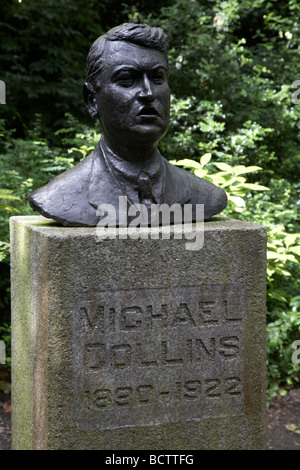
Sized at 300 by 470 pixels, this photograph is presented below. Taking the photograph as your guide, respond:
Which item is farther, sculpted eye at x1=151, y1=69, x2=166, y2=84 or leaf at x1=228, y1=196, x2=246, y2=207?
leaf at x1=228, y1=196, x2=246, y2=207

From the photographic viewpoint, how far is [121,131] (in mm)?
3135

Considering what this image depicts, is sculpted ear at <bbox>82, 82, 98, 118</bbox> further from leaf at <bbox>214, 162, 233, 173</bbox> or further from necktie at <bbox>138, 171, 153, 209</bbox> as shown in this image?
leaf at <bbox>214, 162, 233, 173</bbox>

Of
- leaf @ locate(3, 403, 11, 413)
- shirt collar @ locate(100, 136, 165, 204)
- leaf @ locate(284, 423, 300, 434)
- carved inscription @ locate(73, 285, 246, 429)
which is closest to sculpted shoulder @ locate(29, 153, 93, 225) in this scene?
shirt collar @ locate(100, 136, 165, 204)

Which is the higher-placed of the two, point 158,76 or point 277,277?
point 158,76

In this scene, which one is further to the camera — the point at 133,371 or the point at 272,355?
the point at 272,355

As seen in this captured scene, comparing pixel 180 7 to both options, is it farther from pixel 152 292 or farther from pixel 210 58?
pixel 152 292

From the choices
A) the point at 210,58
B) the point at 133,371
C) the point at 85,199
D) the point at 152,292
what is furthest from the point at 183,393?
the point at 210,58

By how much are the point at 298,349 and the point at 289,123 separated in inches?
111

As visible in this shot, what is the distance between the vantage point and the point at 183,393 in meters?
3.23

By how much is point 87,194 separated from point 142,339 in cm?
78

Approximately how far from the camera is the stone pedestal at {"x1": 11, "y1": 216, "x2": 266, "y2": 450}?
9.87ft

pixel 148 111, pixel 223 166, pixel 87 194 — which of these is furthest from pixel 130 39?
pixel 223 166

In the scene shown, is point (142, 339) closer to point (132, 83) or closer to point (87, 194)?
point (87, 194)

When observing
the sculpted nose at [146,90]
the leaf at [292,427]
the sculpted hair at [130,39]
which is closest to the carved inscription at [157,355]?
the sculpted nose at [146,90]
